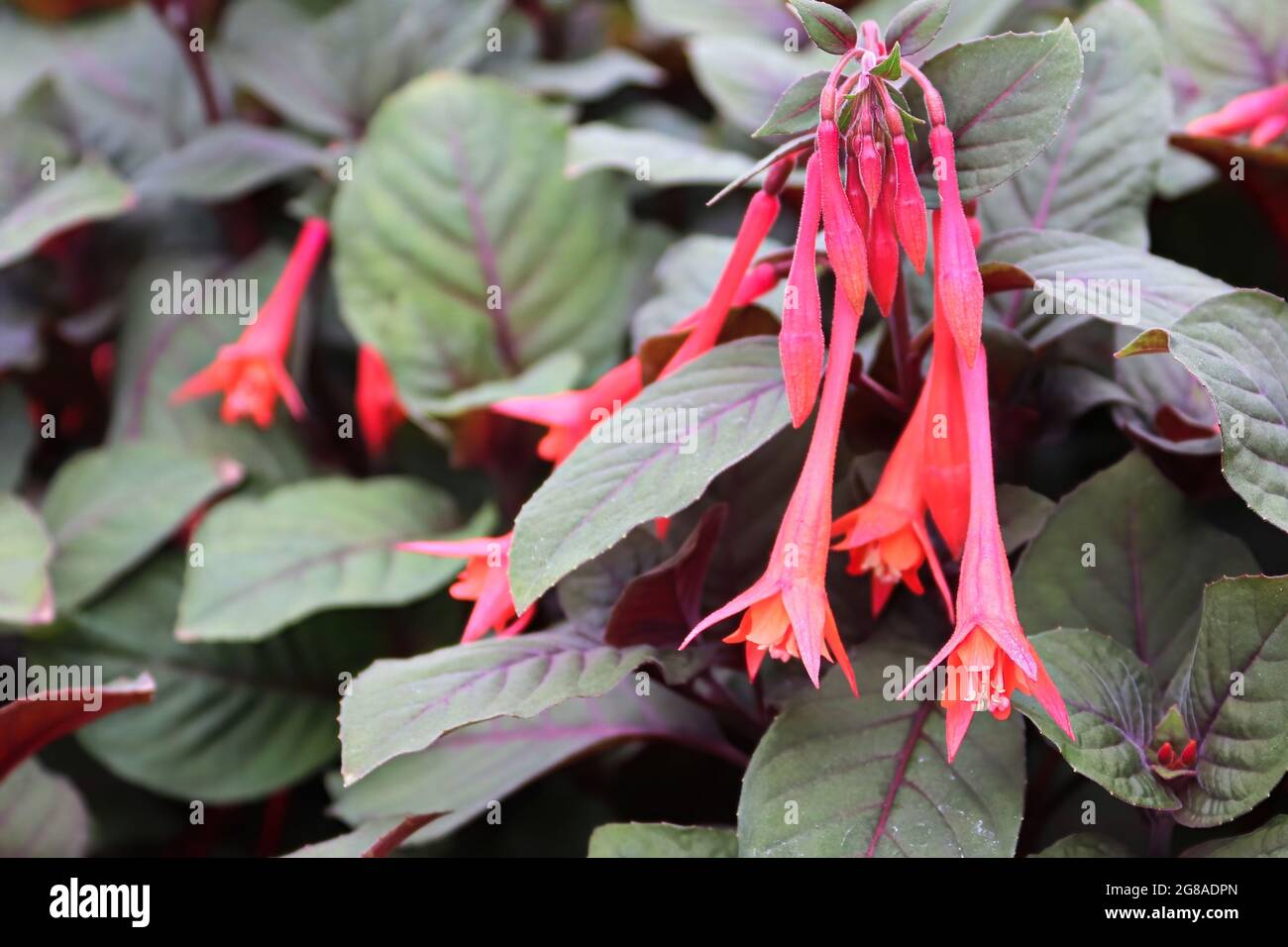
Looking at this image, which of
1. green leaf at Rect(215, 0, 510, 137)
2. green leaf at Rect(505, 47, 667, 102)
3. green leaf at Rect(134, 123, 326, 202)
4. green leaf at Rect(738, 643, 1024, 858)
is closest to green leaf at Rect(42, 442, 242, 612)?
green leaf at Rect(134, 123, 326, 202)

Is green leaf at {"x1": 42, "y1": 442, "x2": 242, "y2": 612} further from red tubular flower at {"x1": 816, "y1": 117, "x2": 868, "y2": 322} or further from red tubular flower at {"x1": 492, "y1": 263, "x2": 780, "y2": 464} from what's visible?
red tubular flower at {"x1": 816, "y1": 117, "x2": 868, "y2": 322}

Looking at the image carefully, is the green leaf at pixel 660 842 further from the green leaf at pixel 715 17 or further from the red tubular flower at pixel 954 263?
the green leaf at pixel 715 17

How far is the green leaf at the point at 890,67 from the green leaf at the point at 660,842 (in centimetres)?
46

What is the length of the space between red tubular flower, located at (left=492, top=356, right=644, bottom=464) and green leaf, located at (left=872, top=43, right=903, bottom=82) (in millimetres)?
278

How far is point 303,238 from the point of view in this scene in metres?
1.31

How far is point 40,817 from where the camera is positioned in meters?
0.99

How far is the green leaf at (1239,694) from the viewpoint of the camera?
0.68 metres

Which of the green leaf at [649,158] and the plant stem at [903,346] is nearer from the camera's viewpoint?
the plant stem at [903,346]

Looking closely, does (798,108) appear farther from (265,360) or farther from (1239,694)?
(265,360)

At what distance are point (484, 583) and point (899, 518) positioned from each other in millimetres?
292

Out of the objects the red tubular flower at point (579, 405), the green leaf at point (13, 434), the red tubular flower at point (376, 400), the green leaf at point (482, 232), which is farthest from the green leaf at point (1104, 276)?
the green leaf at point (13, 434)

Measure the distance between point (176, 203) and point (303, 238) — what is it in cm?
32
